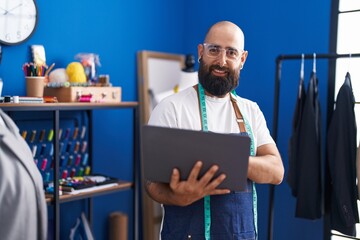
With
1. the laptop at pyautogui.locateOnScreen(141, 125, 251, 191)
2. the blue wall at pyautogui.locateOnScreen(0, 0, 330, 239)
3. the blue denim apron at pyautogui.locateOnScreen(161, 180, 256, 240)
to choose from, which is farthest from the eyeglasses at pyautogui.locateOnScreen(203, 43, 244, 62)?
the blue wall at pyautogui.locateOnScreen(0, 0, 330, 239)

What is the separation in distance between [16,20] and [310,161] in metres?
1.85

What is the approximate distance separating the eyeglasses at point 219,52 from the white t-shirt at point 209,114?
156mm

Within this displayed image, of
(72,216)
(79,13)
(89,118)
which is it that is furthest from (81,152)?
(79,13)

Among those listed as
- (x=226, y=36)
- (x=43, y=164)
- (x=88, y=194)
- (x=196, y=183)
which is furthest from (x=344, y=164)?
(x=43, y=164)

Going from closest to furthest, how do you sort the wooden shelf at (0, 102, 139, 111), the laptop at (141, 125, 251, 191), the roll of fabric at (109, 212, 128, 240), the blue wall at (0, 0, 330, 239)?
the laptop at (141, 125, 251, 191) → the wooden shelf at (0, 102, 139, 111) → the blue wall at (0, 0, 330, 239) → the roll of fabric at (109, 212, 128, 240)

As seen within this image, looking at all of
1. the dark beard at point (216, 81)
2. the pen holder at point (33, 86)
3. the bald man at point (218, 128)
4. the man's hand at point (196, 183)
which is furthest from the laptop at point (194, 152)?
the pen holder at point (33, 86)

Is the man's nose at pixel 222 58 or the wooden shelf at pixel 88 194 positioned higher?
the man's nose at pixel 222 58

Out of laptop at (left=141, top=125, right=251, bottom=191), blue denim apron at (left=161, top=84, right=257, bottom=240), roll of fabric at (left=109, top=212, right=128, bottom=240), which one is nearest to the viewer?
laptop at (left=141, top=125, right=251, bottom=191)

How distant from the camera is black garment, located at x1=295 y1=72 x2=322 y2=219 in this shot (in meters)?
2.52

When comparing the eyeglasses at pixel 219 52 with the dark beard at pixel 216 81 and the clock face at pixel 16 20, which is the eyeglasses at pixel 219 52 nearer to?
the dark beard at pixel 216 81

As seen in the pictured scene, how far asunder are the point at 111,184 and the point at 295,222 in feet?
4.17

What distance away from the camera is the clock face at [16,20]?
2.41m

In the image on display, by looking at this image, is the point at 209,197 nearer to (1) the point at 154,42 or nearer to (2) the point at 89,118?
(2) the point at 89,118

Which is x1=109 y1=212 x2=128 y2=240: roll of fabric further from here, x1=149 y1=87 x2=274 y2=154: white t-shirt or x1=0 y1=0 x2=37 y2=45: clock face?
x1=149 y1=87 x2=274 y2=154: white t-shirt
